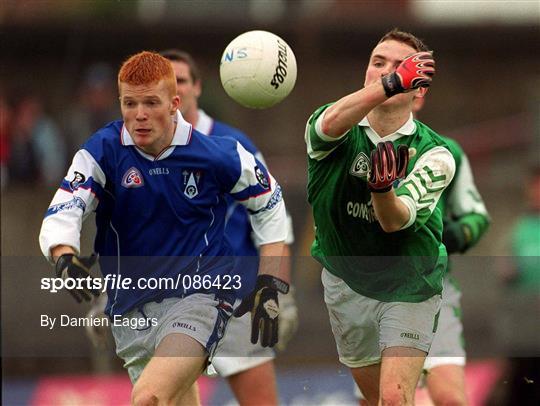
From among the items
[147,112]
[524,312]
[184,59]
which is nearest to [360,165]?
[147,112]

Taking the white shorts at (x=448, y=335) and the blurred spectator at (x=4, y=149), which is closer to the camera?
the white shorts at (x=448, y=335)

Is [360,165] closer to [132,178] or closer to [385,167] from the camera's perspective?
[385,167]

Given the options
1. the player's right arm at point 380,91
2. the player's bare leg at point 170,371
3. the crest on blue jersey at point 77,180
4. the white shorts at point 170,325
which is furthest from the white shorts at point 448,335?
the crest on blue jersey at point 77,180

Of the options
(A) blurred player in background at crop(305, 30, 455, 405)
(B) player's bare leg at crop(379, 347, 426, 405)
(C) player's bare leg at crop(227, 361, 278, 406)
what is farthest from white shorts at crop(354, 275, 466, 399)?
(B) player's bare leg at crop(379, 347, 426, 405)

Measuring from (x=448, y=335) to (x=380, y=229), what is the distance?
1586 millimetres

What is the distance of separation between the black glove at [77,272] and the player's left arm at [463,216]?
242cm

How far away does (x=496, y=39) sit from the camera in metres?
15.8

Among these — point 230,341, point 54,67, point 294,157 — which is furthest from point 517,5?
point 230,341

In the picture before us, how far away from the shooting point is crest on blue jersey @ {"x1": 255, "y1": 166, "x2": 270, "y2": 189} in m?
5.88

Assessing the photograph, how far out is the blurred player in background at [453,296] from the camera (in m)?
6.91

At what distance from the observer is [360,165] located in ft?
18.7

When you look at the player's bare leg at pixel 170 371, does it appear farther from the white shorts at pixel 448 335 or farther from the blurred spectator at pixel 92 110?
the blurred spectator at pixel 92 110

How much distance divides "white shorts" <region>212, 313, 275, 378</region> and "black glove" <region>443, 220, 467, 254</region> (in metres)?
1.19

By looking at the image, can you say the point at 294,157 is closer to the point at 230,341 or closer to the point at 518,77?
the point at 518,77
